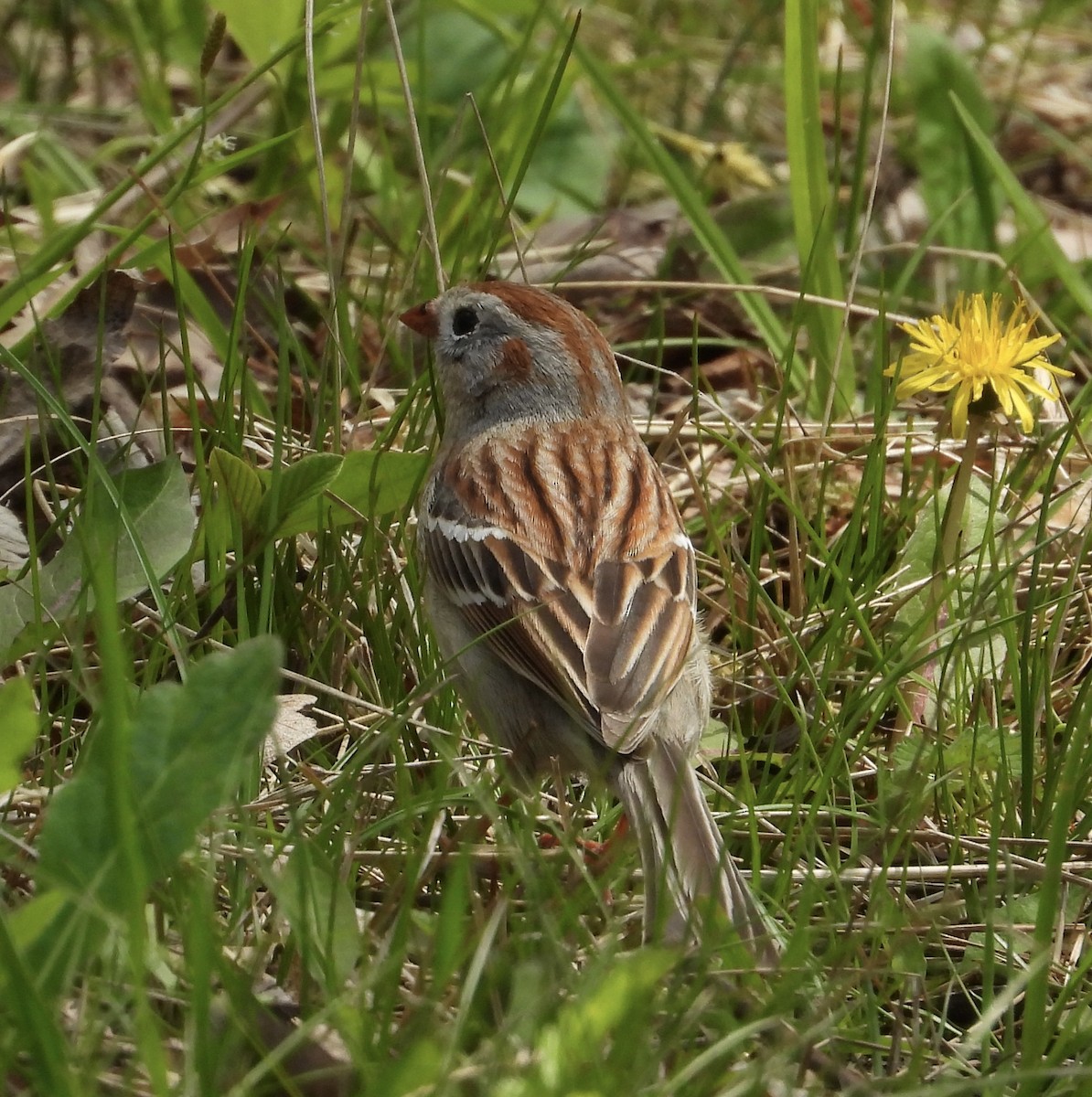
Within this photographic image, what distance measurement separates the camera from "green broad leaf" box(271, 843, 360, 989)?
217 cm

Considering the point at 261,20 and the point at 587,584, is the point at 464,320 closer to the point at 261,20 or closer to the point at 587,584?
the point at 587,584

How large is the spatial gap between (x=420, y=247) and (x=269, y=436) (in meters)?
0.73

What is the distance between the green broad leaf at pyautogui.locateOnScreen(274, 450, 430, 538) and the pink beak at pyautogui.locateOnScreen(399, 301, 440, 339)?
468mm

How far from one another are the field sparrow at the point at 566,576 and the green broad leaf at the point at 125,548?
555 millimetres

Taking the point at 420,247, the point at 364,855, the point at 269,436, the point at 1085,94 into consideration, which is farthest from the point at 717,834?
the point at 1085,94

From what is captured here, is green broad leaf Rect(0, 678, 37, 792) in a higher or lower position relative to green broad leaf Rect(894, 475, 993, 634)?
higher

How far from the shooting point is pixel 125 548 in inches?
125

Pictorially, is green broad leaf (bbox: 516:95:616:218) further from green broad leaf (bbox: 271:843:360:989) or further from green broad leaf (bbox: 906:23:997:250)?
green broad leaf (bbox: 271:843:360:989)

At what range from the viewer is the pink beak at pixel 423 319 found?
4.01 metres

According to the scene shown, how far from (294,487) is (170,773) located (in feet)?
3.54

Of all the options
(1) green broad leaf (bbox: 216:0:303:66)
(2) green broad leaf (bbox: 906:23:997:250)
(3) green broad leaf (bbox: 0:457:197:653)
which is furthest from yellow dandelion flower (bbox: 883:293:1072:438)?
(1) green broad leaf (bbox: 216:0:303:66)

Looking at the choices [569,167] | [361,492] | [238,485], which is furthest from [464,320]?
[569,167]

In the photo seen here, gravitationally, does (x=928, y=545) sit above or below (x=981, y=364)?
below

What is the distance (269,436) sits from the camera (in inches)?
159
